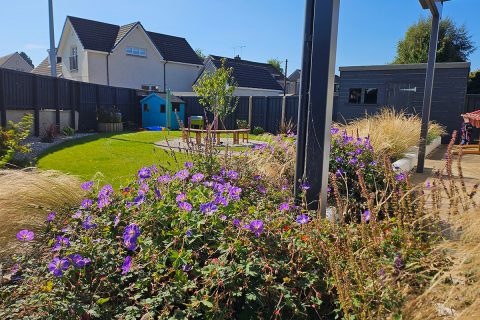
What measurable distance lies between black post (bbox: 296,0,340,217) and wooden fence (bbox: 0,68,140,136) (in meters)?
9.55

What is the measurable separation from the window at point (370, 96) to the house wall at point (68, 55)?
16.2 m

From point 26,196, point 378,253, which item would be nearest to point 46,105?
point 26,196

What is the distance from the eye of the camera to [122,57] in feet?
74.8

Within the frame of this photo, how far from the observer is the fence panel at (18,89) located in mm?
9648

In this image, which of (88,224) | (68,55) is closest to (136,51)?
(68,55)

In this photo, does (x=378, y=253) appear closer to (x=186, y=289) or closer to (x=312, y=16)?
(x=186, y=289)

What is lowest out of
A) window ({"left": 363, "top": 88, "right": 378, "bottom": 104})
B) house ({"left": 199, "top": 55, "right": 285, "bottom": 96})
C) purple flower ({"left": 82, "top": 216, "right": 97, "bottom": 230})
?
purple flower ({"left": 82, "top": 216, "right": 97, "bottom": 230})

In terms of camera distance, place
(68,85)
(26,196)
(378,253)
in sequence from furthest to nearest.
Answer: (68,85) < (26,196) < (378,253)

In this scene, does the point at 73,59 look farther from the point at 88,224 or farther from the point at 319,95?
the point at 88,224

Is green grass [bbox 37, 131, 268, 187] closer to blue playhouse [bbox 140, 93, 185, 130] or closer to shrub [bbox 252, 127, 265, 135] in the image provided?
shrub [bbox 252, 127, 265, 135]

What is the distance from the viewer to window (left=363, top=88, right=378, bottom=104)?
A: 13.9m

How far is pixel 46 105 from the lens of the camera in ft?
38.2

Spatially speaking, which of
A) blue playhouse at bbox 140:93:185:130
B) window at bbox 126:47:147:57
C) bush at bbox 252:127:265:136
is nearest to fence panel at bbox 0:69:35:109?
blue playhouse at bbox 140:93:185:130

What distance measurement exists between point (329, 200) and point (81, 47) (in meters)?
22.6
